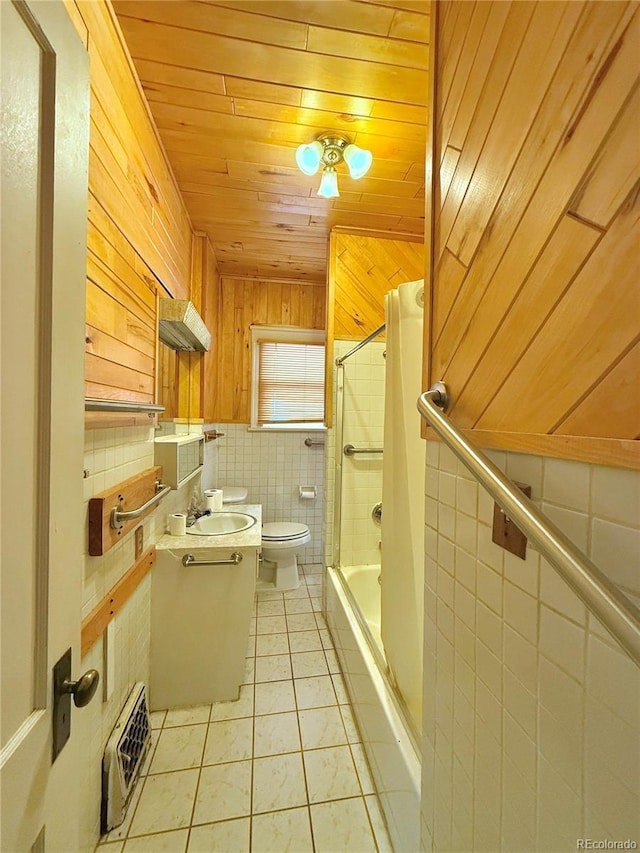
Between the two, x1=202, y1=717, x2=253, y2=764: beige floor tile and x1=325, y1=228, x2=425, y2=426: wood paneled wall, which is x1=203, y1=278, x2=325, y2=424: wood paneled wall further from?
x1=202, y1=717, x2=253, y2=764: beige floor tile

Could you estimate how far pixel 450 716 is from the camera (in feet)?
2.37

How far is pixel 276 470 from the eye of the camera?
3066mm

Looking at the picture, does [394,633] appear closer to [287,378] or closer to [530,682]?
[530,682]

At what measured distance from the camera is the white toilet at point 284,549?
8.43 feet

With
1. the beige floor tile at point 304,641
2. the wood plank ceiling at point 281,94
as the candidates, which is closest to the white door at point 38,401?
the wood plank ceiling at point 281,94

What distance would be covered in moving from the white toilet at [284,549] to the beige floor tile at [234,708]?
0.97 m

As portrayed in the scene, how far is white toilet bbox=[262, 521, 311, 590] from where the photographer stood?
8.43ft

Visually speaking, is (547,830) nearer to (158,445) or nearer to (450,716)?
(450,716)

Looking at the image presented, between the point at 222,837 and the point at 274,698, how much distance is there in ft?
1.86

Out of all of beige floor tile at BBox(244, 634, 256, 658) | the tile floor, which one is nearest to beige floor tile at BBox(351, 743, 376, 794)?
the tile floor

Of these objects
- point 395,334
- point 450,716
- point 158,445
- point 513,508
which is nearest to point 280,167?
point 395,334

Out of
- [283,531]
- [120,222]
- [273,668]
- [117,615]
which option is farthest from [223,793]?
[120,222]

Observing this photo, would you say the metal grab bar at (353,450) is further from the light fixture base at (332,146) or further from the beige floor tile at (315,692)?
the light fixture base at (332,146)

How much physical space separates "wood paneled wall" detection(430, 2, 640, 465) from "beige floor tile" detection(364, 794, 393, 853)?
55.8 inches
